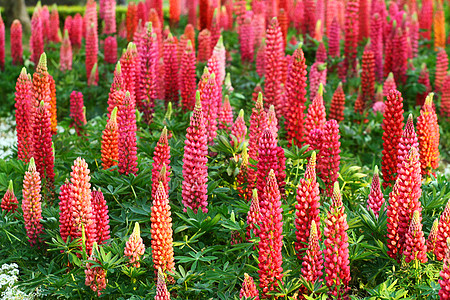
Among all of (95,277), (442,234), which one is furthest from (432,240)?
(95,277)

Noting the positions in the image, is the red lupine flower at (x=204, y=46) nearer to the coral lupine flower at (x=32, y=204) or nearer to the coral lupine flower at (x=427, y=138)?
the coral lupine flower at (x=427, y=138)

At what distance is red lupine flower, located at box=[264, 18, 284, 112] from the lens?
6.98 metres

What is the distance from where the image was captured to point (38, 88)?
6.10m

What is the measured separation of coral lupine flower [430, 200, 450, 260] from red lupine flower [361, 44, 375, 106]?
4489 millimetres

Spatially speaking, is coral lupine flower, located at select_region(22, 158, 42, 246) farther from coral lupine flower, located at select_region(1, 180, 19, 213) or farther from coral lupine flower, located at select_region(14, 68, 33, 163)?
coral lupine flower, located at select_region(14, 68, 33, 163)

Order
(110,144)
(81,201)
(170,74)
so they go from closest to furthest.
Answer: (81,201)
(110,144)
(170,74)

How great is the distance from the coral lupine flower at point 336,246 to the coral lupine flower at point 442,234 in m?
0.69

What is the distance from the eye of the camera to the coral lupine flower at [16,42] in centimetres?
995

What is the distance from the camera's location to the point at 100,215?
4.77 meters

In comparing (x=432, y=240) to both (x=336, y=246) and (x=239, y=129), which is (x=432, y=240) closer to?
(x=336, y=246)

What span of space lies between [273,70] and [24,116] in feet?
8.89

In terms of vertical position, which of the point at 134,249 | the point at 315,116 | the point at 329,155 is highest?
the point at 315,116

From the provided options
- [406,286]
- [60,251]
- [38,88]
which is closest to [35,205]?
[60,251]

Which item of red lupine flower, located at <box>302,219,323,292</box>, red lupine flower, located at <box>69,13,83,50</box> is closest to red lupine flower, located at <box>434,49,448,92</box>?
red lupine flower, located at <box>69,13,83,50</box>
